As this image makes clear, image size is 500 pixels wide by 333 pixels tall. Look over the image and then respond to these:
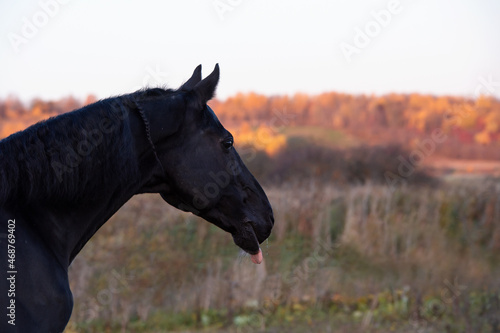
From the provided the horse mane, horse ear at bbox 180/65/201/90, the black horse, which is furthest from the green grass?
the horse mane

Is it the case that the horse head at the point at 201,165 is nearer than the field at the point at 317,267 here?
Yes

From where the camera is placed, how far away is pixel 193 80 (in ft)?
11.1

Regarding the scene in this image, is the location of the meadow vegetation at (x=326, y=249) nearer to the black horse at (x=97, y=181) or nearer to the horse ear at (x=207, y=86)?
the black horse at (x=97, y=181)

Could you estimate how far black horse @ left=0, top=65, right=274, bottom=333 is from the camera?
2578 mm

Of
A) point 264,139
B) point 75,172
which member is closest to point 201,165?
point 75,172

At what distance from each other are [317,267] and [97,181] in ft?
26.0

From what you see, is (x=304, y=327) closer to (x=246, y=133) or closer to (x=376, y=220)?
(x=376, y=220)

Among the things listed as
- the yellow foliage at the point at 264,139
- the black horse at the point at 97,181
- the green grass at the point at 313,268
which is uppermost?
the yellow foliage at the point at 264,139

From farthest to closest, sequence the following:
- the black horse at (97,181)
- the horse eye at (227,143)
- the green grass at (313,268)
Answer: the green grass at (313,268) → the horse eye at (227,143) → the black horse at (97,181)

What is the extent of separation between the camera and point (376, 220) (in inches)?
460

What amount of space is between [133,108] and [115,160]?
333mm

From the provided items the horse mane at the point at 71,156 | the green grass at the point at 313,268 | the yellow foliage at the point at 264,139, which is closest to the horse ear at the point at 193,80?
the horse mane at the point at 71,156

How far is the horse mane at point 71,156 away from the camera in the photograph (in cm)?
263

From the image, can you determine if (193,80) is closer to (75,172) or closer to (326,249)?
(75,172)
